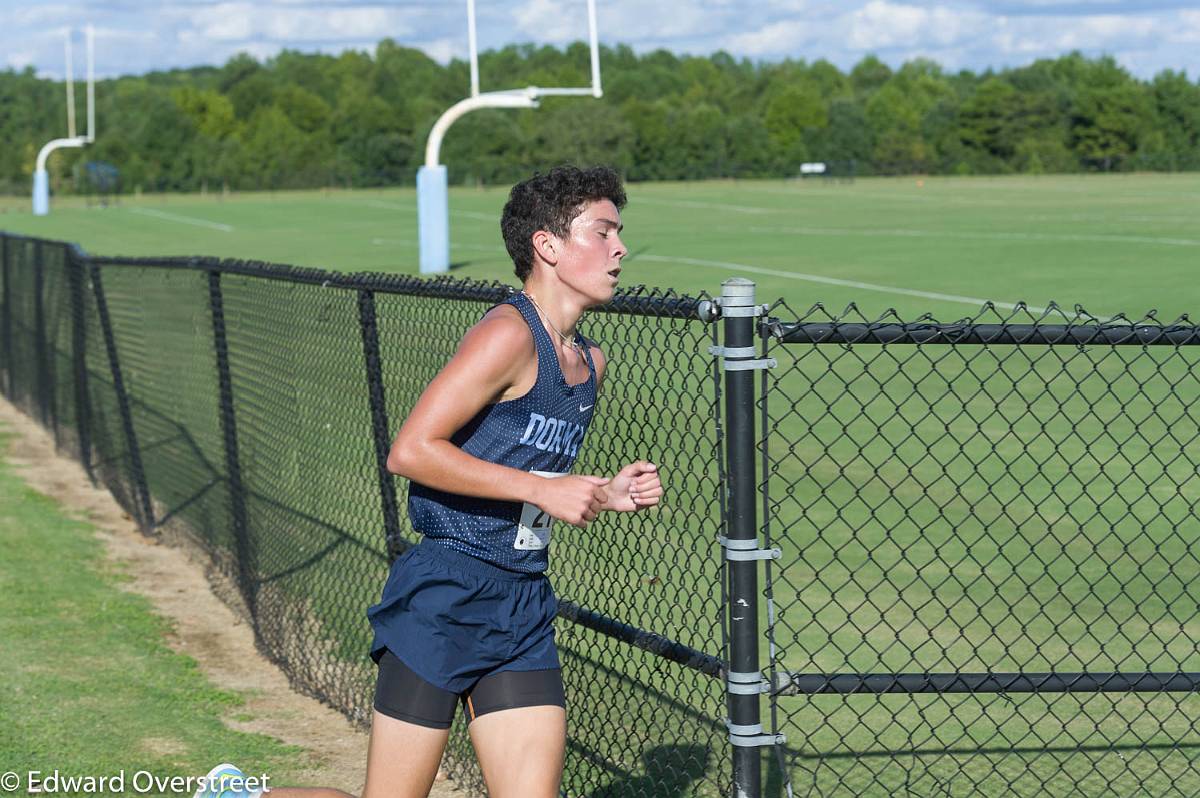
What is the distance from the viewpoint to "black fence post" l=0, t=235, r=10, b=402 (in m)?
16.5

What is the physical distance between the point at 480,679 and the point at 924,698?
10.9 ft

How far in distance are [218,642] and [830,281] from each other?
1760 cm

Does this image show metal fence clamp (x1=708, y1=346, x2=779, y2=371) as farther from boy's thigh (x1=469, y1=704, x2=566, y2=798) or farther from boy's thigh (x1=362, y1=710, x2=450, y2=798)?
boy's thigh (x1=362, y1=710, x2=450, y2=798)

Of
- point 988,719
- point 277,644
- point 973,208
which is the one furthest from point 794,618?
point 973,208

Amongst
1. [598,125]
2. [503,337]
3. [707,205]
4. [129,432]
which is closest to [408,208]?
[707,205]

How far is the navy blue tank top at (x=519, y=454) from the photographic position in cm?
366

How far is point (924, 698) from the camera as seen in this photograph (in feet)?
21.5

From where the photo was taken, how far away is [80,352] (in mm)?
11266

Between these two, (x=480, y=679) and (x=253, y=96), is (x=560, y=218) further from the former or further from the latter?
(x=253, y=96)

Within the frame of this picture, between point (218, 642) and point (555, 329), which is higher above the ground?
point (555, 329)

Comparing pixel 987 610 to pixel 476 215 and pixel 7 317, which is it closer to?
pixel 7 317

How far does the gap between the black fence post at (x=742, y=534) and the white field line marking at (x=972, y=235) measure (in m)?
25.8

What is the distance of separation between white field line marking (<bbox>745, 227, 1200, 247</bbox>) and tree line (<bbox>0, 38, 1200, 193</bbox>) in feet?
148

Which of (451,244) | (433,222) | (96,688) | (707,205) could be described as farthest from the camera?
(707,205)
